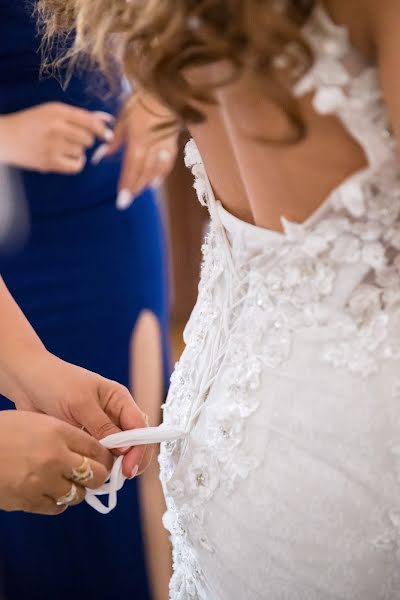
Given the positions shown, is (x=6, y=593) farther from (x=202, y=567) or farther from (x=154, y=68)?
(x=154, y=68)

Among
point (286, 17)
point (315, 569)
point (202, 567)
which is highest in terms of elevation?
point (286, 17)

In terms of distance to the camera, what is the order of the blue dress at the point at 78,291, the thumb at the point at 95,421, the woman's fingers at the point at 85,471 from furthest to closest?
the blue dress at the point at 78,291, the thumb at the point at 95,421, the woman's fingers at the point at 85,471

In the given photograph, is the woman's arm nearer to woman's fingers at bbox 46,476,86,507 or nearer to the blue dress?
woman's fingers at bbox 46,476,86,507

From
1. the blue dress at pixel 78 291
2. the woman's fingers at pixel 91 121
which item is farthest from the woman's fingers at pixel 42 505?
the woman's fingers at pixel 91 121

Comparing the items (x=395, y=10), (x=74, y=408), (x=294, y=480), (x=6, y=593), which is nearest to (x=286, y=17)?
(x=395, y=10)

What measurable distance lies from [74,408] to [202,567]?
0.23 m

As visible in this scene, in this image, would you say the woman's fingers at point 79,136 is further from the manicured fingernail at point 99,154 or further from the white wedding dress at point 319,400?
the white wedding dress at point 319,400

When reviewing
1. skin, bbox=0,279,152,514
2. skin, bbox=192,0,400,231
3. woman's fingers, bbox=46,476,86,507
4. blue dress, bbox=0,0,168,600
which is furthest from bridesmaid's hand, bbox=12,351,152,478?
blue dress, bbox=0,0,168,600

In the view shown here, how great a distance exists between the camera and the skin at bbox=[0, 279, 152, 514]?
832 millimetres

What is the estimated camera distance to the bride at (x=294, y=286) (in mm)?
651

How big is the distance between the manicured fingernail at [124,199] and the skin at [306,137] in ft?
2.85

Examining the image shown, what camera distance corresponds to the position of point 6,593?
1748 millimetres

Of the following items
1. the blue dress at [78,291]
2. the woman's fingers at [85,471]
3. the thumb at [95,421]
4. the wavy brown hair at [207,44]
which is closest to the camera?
the wavy brown hair at [207,44]

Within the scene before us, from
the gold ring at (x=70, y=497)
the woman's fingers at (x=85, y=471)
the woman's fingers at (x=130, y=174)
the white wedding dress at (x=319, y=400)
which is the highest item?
the white wedding dress at (x=319, y=400)
